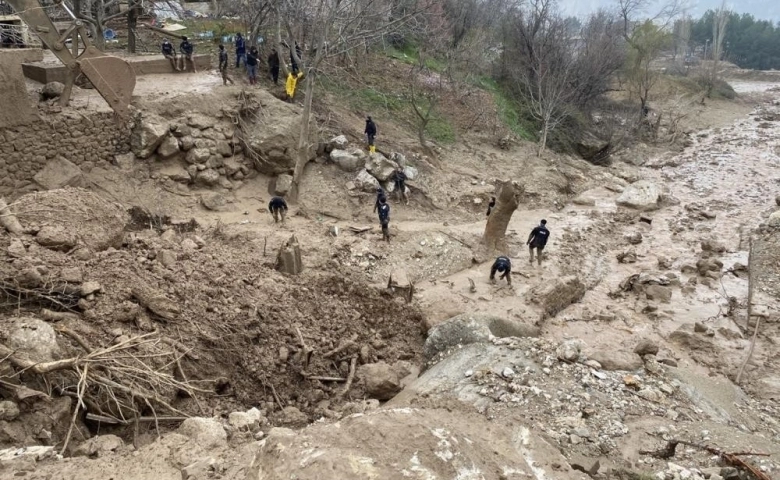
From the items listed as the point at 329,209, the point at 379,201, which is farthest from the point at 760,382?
the point at 329,209

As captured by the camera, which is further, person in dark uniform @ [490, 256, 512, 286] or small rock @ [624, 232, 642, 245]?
small rock @ [624, 232, 642, 245]

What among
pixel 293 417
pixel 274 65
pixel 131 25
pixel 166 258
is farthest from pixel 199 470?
pixel 131 25

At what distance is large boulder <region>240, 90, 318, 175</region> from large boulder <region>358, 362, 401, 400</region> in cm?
686

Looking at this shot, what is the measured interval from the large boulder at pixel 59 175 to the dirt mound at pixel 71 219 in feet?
11.8

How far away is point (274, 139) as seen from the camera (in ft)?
39.9

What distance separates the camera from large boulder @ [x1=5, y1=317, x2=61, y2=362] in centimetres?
449

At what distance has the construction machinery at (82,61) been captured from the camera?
974cm

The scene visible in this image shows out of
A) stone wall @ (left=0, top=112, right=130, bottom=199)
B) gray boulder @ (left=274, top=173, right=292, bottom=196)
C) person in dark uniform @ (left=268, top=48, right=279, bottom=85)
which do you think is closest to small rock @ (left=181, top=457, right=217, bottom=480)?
stone wall @ (left=0, top=112, right=130, bottom=199)

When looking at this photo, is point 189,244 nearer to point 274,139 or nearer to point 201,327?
point 201,327

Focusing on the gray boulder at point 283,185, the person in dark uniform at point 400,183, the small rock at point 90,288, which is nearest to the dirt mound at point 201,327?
the small rock at point 90,288

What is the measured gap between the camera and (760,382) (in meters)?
7.73

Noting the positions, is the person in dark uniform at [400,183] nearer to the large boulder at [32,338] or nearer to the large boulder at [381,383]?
the large boulder at [381,383]

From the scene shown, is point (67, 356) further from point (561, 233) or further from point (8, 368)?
point (561, 233)

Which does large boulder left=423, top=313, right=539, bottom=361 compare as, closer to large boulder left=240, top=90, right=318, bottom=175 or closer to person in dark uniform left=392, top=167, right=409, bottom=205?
person in dark uniform left=392, top=167, right=409, bottom=205
